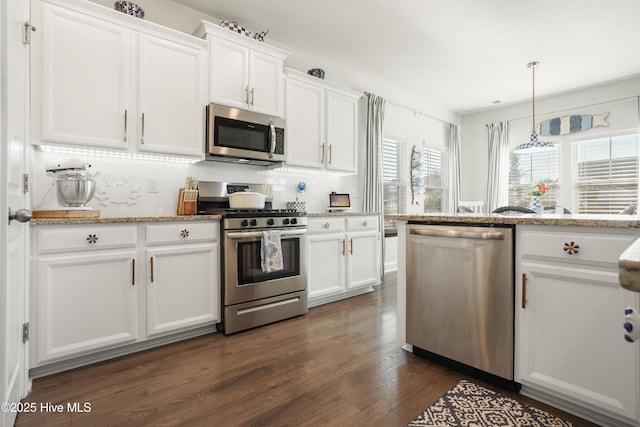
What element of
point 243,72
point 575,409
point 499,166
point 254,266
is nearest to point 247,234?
point 254,266

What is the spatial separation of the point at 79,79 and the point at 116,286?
4.61 feet

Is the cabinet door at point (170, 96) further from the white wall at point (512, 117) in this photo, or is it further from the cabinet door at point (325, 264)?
the white wall at point (512, 117)

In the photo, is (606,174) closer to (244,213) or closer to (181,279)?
(244,213)

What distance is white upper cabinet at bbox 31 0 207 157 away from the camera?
2.13 m

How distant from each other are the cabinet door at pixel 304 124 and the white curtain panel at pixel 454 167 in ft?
11.7

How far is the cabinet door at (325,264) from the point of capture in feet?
10.8

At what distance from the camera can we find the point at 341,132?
153 inches

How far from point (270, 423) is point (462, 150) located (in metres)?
6.30

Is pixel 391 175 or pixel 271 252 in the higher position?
pixel 391 175

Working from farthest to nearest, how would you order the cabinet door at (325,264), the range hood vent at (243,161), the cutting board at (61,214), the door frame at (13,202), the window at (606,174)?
the window at (606,174) → the cabinet door at (325,264) → the range hood vent at (243,161) → the cutting board at (61,214) → the door frame at (13,202)

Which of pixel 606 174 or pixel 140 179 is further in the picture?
pixel 606 174

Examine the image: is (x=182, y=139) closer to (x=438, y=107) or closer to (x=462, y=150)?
(x=438, y=107)

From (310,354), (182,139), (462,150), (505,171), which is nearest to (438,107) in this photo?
(462,150)

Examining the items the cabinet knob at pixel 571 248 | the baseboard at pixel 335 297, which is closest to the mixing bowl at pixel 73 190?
the baseboard at pixel 335 297
